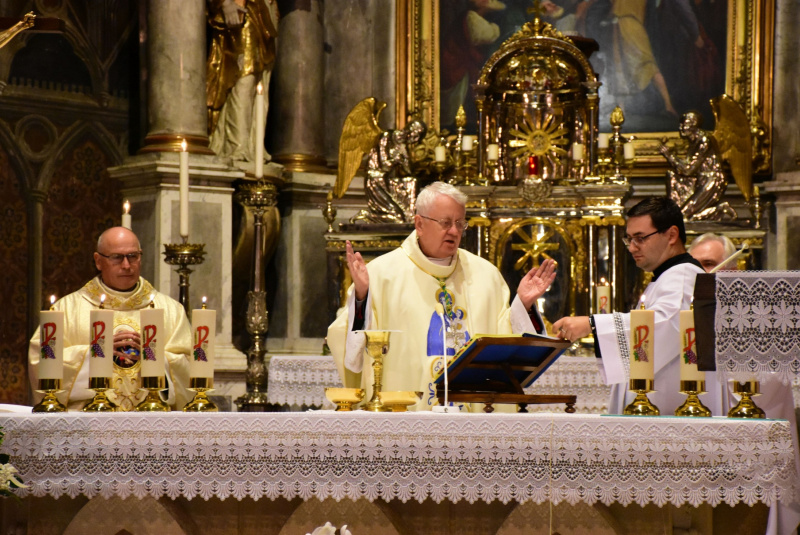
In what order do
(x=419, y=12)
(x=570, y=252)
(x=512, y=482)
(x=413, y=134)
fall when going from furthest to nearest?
(x=419, y=12) < (x=413, y=134) < (x=570, y=252) < (x=512, y=482)

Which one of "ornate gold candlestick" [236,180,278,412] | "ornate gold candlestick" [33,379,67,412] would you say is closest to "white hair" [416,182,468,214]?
"ornate gold candlestick" [33,379,67,412]

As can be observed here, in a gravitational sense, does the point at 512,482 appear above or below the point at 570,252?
below

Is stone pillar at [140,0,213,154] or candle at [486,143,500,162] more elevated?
stone pillar at [140,0,213,154]

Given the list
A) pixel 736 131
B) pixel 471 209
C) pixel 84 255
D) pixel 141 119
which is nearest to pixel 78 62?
pixel 141 119

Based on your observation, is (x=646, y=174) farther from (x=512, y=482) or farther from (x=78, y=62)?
(x=512, y=482)

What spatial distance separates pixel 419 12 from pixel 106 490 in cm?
662

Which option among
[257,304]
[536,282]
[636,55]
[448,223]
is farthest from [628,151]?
[536,282]

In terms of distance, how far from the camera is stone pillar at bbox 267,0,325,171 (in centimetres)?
976

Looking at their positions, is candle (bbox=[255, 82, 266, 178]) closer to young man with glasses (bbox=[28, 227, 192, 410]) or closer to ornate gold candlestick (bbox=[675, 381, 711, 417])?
young man with glasses (bbox=[28, 227, 192, 410])

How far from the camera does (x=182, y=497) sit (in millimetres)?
4473

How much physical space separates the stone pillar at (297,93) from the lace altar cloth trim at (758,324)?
5842mm

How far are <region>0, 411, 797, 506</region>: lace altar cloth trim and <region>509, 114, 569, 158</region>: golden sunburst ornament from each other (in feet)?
15.9

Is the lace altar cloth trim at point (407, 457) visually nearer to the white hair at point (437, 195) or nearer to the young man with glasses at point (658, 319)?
the young man with glasses at point (658, 319)

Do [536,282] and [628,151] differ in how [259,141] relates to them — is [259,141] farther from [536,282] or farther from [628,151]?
[628,151]
